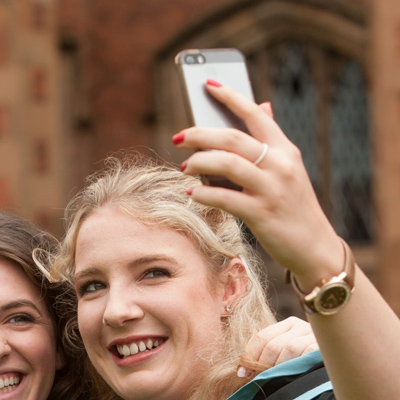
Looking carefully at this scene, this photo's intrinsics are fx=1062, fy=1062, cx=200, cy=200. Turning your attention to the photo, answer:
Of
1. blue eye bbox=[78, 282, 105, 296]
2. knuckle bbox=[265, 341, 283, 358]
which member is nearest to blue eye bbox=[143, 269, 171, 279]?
blue eye bbox=[78, 282, 105, 296]

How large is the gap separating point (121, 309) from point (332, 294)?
0.69 m

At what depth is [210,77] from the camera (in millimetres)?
1602

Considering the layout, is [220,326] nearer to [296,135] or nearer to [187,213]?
[187,213]

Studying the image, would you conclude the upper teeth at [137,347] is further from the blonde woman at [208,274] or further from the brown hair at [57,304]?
the brown hair at [57,304]

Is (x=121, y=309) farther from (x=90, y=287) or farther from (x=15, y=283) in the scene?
(x=15, y=283)

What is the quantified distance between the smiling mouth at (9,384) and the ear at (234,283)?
63 cm

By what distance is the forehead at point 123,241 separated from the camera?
2.21 m

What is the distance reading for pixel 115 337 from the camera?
2.16 metres

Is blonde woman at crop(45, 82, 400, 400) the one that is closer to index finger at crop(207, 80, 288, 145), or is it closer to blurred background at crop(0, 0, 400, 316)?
index finger at crop(207, 80, 288, 145)

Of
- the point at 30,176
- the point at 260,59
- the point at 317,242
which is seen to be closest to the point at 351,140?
the point at 260,59

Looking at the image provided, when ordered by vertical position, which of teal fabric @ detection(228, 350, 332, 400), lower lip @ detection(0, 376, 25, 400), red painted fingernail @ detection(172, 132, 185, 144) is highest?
lower lip @ detection(0, 376, 25, 400)

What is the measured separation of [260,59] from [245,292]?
11394 millimetres

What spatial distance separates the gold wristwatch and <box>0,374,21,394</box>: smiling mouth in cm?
127

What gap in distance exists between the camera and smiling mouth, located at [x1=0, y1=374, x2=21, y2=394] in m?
2.63
